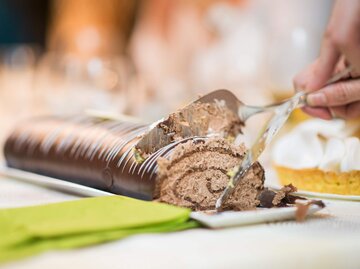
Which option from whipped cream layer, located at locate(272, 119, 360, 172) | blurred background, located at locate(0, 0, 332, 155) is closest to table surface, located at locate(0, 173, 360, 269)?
whipped cream layer, located at locate(272, 119, 360, 172)

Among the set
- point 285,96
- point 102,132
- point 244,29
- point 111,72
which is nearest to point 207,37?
point 244,29

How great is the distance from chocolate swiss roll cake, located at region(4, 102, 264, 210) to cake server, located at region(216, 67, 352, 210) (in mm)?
21

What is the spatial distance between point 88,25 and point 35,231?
15.8 feet

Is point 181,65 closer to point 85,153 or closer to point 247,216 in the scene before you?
point 85,153

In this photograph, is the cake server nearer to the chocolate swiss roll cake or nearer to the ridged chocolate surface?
the chocolate swiss roll cake

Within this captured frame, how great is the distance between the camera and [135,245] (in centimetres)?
90

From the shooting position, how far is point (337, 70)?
4.99 feet

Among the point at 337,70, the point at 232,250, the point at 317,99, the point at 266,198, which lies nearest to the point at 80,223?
the point at 232,250

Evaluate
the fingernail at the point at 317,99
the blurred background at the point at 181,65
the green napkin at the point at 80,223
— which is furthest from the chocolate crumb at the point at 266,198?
the blurred background at the point at 181,65

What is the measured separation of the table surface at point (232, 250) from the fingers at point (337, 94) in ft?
1.10

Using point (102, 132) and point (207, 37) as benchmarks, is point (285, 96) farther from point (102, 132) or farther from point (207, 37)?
point (207, 37)

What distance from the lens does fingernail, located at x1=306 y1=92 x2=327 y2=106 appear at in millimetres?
1364

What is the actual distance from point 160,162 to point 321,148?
16.6 inches

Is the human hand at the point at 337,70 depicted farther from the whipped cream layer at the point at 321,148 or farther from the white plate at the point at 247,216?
the white plate at the point at 247,216
